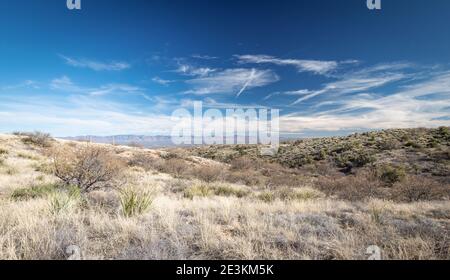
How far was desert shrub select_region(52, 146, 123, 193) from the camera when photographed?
7.94m

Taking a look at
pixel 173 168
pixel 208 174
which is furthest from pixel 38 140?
pixel 208 174

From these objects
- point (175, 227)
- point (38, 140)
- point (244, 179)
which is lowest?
point (244, 179)

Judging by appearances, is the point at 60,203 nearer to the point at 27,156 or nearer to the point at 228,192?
the point at 228,192

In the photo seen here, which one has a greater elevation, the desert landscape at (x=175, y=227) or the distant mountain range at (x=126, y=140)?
the distant mountain range at (x=126, y=140)

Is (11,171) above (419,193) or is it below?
above

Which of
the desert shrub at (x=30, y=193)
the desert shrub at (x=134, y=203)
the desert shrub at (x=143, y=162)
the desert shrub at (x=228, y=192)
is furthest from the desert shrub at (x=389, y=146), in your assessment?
the desert shrub at (x=30, y=193)

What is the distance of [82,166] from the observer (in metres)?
7.91

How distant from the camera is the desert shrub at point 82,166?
7.94m

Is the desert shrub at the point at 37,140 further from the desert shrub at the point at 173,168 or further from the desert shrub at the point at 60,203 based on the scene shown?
the desert shrub at the point at 60,203

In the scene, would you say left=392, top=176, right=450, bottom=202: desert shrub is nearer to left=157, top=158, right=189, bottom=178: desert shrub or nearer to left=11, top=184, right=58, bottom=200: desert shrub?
left=11, top=184, right=58, bottom=200: desert shrub

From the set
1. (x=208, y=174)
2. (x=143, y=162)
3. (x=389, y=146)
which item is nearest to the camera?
(x=208, y=174)
